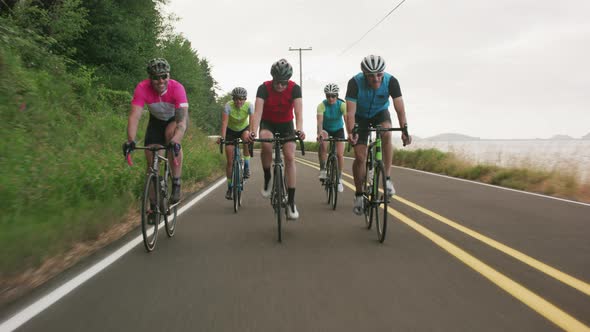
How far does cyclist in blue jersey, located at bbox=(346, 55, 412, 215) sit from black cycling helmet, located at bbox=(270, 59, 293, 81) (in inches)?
31.8

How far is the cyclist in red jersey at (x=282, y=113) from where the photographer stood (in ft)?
20.3

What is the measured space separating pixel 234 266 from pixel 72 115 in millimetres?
9791

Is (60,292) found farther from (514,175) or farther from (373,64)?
(514,175)

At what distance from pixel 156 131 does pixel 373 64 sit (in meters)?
2.82

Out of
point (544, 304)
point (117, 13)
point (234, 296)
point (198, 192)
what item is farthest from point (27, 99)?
point (117, 13)

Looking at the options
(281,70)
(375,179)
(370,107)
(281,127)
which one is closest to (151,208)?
(281,127)

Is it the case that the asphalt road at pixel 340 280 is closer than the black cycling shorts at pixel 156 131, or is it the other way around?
the asphalt road at pixel 340 280

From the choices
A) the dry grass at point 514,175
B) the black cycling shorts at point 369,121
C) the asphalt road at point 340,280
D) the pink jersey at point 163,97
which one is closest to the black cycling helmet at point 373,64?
the black cycling shorts at point 369,121

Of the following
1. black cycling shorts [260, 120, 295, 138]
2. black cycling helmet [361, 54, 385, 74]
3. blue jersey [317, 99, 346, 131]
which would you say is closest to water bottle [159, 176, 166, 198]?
black cycling shorts [260, 120, 295, 138]

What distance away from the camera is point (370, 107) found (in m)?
6.64

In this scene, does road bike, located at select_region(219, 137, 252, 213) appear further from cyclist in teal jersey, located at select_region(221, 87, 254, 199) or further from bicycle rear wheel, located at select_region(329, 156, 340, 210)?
bicycle rear wheel, located at select_region(329, 156, 340, 210)

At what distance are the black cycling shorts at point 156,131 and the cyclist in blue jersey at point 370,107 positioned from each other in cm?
231

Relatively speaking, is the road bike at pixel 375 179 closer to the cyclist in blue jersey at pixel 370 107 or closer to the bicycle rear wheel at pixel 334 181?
the cyclist in blue jersey at pixel 370 107

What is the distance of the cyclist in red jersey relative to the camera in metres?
6.18
